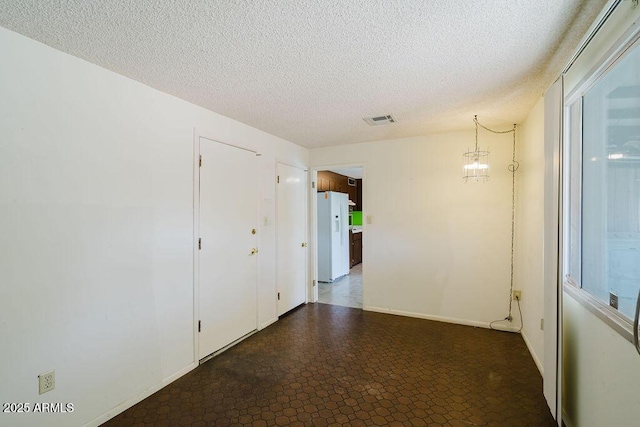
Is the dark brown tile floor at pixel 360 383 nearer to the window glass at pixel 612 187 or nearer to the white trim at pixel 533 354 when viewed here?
the white trim at pixel 533 354

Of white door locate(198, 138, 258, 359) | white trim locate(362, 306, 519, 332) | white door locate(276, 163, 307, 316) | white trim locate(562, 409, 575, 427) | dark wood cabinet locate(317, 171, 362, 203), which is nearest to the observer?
white trim locate(562, 409, 575, 427)

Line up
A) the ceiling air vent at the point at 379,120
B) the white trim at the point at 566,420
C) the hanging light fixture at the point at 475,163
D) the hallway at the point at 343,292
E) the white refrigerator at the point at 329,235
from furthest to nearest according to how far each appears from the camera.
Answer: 1. the white refrigerator at the point at 329,235
2. the hallway at the point at 343,292
3. the hanging light fixture at the point at 475,163
4. the ceiling air vent at the point at 379,120
5. the white trim at the point at 566,420

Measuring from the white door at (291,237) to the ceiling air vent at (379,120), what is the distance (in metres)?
1.36

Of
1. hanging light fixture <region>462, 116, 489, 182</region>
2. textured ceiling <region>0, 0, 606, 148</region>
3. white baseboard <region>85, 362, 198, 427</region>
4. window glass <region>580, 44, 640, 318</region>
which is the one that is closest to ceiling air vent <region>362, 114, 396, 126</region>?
textured ceiling <region>0, 0, 606, 148</region>

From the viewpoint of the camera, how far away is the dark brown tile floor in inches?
77.5

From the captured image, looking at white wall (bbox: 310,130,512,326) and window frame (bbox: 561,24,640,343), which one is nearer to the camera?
window frame (bbox: 561,24,640,343)

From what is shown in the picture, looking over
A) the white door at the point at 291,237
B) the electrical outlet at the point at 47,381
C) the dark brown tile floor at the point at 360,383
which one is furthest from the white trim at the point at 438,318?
the electrical outlet at the point at 47,381

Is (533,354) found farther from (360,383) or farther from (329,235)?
(329,235)

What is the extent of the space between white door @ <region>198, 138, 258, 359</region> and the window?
114 inches

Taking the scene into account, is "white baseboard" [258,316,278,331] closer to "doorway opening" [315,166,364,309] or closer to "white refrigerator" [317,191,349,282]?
"doorway opening" [315,166,364,309]

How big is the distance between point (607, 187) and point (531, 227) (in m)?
1.38

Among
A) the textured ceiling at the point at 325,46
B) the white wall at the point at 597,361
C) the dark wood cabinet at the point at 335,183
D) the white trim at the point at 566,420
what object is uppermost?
the textured ceiling at the point at 325,46

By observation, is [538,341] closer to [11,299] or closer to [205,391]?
[205,391]

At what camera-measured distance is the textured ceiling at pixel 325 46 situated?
143 cm
